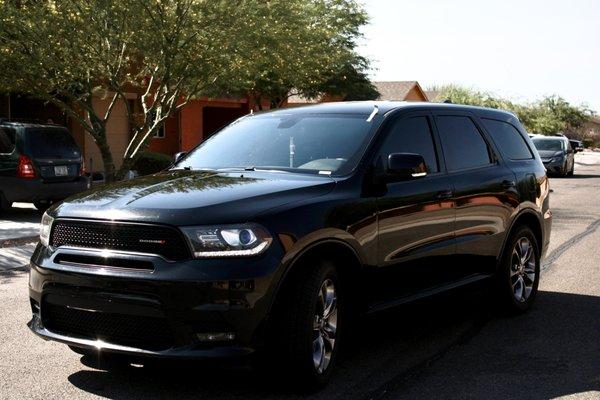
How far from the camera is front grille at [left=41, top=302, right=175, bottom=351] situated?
15.4 feet

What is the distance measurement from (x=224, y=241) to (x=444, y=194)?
7.62 feet

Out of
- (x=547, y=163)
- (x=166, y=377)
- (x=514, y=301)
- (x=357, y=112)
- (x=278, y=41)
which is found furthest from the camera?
(x=547, y=163)

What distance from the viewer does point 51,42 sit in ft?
56.1

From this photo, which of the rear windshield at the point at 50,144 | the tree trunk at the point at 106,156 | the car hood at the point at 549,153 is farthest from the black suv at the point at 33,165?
the car hood at the point at 549,153

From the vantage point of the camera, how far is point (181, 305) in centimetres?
461

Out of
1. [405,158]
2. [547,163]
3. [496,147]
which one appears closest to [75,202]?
[405,158]

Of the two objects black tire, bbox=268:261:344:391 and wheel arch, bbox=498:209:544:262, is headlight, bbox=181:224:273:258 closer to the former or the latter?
black tire, bbox=268:261:344:391

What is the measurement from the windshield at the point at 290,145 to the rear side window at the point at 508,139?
1.90 metres

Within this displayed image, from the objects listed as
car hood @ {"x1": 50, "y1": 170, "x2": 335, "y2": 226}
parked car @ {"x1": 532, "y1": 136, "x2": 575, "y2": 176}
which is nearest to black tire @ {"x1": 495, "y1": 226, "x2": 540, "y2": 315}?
car hood @ {"x1": 50, "y1": 170, "x2": 335, "y2": 226}

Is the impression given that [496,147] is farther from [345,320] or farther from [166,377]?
[166,377]

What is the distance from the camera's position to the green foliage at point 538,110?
76.9 meters

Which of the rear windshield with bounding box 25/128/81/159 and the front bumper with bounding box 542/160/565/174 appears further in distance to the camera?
the front bumper with bounding box 542/160/565/174

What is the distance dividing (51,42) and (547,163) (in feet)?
71.6

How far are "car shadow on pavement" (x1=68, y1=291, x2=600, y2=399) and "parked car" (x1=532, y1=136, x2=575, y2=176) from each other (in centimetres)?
2681
